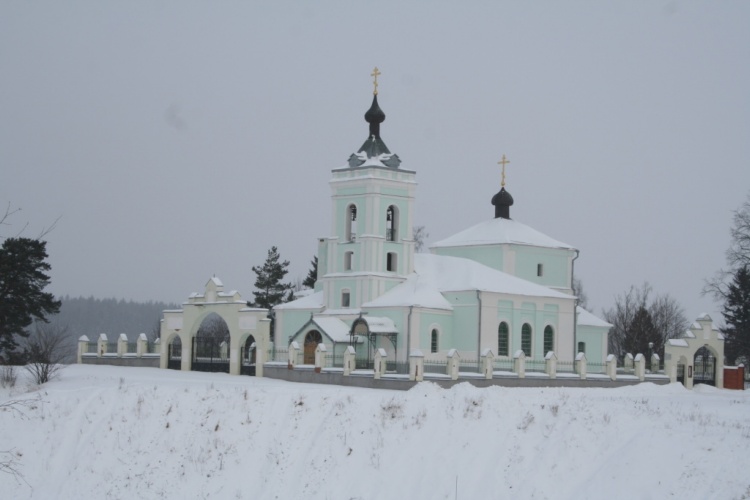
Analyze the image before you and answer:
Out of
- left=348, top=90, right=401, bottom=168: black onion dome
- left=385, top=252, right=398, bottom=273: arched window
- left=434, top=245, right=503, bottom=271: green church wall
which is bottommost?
left=385, top=252, right=398, bottom=273: arched window

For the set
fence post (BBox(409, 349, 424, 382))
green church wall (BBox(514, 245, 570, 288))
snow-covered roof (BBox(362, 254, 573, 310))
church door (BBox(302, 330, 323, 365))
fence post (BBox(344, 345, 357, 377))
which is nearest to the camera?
fence post (BBox(409, 349, 424, 382))

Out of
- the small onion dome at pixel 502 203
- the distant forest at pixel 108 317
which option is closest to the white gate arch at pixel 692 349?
the small onion dome at pixel 502 203

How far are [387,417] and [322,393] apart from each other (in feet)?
10.6

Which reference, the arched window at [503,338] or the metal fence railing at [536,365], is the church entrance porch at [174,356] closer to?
the arched window at [503,338]

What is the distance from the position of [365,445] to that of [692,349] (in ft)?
89.3

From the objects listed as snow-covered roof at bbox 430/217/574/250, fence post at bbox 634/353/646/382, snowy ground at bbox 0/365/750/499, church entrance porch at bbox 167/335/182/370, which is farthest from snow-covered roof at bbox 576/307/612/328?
snowy ground at bbox 0/365/750/499

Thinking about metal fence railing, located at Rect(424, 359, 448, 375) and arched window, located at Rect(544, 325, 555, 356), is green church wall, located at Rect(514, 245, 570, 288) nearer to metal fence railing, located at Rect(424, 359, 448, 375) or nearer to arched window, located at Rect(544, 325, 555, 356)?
arched window, located at Rect(544, 325, 555, 356)

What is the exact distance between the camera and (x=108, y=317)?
163 m

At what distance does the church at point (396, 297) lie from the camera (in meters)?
47.9

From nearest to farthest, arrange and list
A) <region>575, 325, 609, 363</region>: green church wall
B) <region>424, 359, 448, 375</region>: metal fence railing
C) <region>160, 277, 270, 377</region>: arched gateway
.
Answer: <region>424, 359, 448, 375</region>: metal fence railing < <region>160, 277, 270, 377</region>: arched gateway < <region>575, 325, 609, 363</region>: green church wall

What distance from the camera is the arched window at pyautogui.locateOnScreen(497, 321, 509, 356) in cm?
5031

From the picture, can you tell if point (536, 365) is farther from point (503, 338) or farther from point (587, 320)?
point (587, 320)

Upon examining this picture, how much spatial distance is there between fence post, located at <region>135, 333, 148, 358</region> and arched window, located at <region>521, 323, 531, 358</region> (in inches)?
649

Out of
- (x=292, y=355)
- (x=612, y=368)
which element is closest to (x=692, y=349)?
(x=612, y=368)
